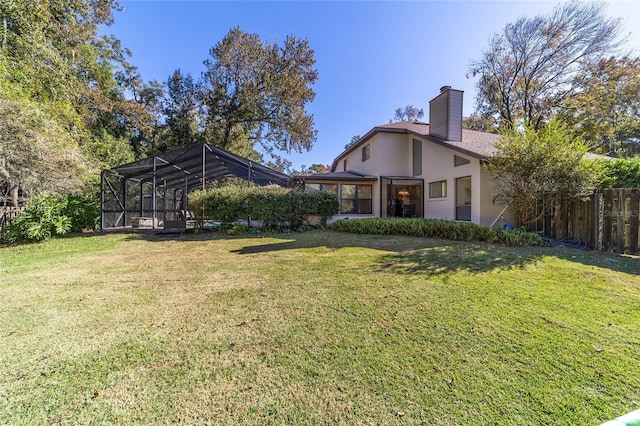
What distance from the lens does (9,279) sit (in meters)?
4.85

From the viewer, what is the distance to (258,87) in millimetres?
20859

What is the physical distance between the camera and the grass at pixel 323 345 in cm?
194

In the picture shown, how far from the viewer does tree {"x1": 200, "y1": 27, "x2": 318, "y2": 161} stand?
1988 cm

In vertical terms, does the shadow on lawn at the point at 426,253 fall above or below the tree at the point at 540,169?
below

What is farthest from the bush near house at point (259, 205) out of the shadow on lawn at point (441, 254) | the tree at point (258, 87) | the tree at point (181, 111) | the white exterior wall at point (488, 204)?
the tree at point (181, 111)

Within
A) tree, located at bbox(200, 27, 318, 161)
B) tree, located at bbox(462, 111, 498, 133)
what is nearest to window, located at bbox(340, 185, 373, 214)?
tree, located at bbox(200, 27, 318, 161)

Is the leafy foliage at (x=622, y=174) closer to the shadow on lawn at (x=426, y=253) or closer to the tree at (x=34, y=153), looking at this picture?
the shadow on lawn at (x=426, y=253)

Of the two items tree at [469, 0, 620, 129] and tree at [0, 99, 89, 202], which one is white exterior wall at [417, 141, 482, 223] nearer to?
tree at [469, 0, 620, 129]

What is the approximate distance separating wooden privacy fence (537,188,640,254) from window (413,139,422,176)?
21.3 ft

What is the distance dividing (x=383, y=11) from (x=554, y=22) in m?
10.9

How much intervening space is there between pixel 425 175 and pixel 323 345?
12330mm

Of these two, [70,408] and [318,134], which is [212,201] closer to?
[70,408]

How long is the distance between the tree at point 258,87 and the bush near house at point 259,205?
40.8 feet

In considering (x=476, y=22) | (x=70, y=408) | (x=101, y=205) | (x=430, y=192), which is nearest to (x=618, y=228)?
(x=430, y=192)
